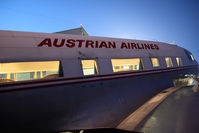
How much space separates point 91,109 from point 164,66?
19.5 feet

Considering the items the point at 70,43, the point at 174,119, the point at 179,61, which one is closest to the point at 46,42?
the point at 70,43

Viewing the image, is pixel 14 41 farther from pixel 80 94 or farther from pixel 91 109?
pixel 91 109

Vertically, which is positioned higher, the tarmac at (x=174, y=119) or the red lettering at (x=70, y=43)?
the red lettering at (x=70, y=43)

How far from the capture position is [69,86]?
426cm

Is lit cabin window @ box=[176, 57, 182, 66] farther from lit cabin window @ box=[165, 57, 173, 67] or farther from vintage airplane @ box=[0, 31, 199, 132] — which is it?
vintage airplane @ box=[0, 31, 199, 132]

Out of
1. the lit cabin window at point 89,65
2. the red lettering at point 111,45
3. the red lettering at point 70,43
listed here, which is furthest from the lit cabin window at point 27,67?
the red lettering at point 111,45

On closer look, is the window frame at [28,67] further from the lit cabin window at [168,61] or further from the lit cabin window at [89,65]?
the lit cabin window at [168,61]

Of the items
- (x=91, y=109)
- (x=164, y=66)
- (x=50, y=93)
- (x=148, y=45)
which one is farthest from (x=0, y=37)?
(x=164, y=66)

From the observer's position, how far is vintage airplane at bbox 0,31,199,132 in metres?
3.58

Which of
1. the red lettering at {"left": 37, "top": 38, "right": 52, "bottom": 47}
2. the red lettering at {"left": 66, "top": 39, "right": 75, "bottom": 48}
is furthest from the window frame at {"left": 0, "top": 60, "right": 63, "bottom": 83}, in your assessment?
the red lettering at {"left": 66, "top": 39, "right": 75, "bottom": 48}

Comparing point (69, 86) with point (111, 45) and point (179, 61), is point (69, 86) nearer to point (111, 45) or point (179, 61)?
point (111, 45)

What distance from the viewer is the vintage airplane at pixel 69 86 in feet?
11.8

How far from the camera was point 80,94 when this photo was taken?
14.3ft

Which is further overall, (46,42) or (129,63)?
(129,63)
